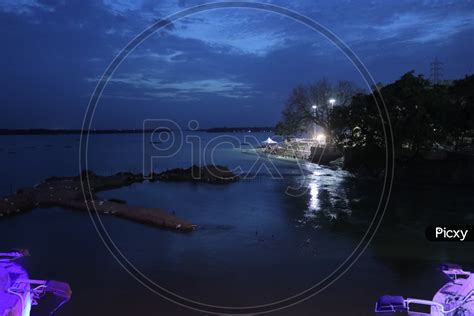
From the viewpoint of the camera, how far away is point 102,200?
26328mm

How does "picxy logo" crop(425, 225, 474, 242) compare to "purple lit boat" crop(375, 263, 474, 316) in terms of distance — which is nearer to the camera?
"purple lit boat" crop(375, 263, 474, 316)

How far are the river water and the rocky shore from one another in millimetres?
892

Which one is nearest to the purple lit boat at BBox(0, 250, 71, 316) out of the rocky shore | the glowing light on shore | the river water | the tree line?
the river water

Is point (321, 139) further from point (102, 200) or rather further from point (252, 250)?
point (252, 250)

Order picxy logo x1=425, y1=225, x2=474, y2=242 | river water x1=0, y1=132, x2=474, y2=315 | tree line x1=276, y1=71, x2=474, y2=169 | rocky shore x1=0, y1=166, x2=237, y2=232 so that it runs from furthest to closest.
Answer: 1. tree line x1=276, y1=71, x2=474, y2=169
2. rocky shore x1=0, y1=166, x2=237, y2=232
3. river water x1=0, y1=132, x2=474, y2=315
4. picxy logo x1=425, y1=225, x2=474, y2=242

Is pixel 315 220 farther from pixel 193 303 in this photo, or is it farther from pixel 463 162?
pixel 463 162

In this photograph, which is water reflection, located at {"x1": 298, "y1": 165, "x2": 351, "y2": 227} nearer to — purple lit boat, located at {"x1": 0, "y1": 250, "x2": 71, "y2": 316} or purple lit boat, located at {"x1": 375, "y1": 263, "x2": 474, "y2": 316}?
purple lit boat, located at {"x1": 375, "y1": 263, "x2": 474, "y2": 316}

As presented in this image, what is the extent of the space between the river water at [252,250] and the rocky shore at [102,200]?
35.1 inches

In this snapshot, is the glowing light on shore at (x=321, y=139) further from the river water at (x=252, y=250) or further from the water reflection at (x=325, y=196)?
the river water at (x=252, y=250)

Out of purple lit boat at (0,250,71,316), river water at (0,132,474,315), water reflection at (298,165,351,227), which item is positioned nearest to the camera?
purple lit boat at (0,250,71,316)

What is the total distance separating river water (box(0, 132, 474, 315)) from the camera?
1234 centimetres

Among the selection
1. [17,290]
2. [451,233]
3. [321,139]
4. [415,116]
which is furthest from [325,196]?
[321,139]

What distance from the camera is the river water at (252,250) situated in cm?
1234

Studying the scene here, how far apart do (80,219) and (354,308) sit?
16539mm
